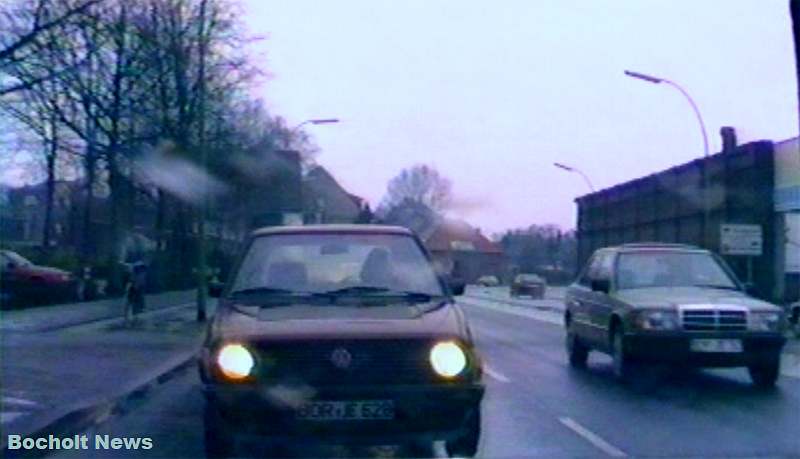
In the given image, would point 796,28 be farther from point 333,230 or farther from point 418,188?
point 418,188

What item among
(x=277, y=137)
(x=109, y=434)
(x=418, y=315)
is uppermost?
(x=277, y=137)

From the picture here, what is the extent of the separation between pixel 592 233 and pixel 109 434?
56.6 meters

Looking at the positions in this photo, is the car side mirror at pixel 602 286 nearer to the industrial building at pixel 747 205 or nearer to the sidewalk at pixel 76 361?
the sidewalk at pixel 76 361

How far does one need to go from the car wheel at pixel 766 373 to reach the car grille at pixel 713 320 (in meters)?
0.53

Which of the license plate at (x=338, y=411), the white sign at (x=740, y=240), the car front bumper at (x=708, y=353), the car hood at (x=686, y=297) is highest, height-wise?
the white sign at (x=740, y=240)

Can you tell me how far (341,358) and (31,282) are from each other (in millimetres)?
29112

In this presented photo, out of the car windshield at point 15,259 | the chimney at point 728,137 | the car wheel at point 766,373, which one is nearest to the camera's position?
the car wheel at point 766,373

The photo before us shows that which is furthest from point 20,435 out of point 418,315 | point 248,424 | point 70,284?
point 70,284

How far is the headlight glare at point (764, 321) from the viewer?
1448 cm

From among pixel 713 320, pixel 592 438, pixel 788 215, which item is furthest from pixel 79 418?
pixel 788 215

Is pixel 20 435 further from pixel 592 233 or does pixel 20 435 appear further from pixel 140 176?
pixel 592 233

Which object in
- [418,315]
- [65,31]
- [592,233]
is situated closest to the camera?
[418,315]

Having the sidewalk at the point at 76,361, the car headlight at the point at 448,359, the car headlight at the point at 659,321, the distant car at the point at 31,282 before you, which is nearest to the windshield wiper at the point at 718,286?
the car headlight at the point at 659,321

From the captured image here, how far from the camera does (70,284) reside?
3797cm
